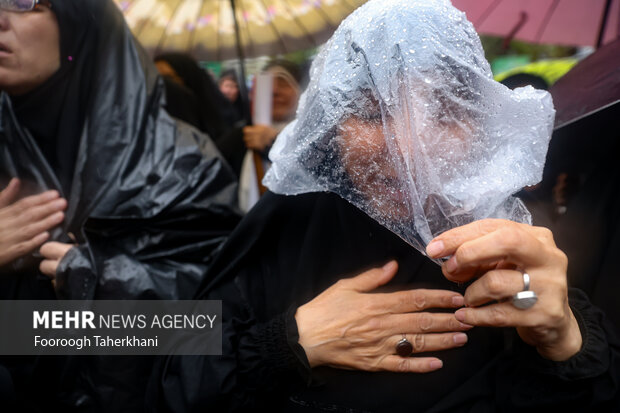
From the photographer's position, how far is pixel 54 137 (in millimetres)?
1901

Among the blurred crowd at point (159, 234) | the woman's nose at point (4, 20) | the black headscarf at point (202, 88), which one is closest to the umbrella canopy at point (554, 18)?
the blurred crowd at point (159, 234)

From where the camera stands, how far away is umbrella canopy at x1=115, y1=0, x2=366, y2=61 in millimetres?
2592

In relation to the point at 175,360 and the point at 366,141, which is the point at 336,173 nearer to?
the point at 366,141

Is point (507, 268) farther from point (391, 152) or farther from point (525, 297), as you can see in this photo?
point (391, 152)

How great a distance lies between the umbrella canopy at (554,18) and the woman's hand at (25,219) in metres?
2.03

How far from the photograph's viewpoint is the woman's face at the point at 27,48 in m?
1.64

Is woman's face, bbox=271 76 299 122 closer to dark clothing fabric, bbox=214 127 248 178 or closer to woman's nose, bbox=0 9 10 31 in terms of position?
dark clothing fabric, bbox=214 127 248 178

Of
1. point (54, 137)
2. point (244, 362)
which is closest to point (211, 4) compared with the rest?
point (54, 137)

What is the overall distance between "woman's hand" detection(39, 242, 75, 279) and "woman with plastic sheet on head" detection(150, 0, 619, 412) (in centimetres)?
63

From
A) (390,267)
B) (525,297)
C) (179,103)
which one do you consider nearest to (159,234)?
(390,267)

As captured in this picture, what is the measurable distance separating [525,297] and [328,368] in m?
0.62

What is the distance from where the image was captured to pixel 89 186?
1.80 meters

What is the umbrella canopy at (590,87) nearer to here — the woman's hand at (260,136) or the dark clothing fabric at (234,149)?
the woman's hand at (260,136)

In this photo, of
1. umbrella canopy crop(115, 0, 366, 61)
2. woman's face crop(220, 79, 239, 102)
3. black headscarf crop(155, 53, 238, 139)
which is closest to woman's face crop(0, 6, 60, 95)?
umbrella canopy crop(115, 0, 366, 61)
